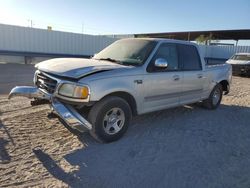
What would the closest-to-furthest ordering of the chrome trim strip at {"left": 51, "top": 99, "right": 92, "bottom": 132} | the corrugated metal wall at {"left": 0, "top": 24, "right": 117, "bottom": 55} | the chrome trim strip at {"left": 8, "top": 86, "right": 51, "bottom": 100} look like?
1. the chrome trim strip at {"left": 51, "top": 99, "right": 92, "bottom": 132}
2. the chrome trim strip at {"left": 8, "top": 86, "right": 51, "bottom": 100}
3. the corrugated metal wall at {"left": 0, "top": 24, "right": 117, "bottom": 55}

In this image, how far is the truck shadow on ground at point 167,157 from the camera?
367 cm

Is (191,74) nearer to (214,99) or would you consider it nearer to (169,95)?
(169,95)

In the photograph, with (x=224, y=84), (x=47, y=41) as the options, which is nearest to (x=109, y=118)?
(x=224, y=84)

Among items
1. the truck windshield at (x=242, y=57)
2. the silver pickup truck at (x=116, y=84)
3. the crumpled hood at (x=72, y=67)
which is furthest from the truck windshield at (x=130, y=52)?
the truck windshield at (x=242, y=57)

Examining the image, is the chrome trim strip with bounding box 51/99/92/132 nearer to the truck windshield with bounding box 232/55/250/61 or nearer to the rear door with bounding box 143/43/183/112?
the rear door with bounding box 143/43/183/112

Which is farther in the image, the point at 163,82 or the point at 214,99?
the point at 214,99

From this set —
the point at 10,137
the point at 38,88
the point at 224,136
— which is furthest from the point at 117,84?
the point at 224,136

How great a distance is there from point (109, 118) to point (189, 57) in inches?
114

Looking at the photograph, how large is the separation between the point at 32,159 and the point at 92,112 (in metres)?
1.18

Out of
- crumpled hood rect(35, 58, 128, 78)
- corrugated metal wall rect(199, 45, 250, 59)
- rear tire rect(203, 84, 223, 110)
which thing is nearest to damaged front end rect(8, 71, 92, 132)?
crumpled hood rect(35, 58, 128, 78)

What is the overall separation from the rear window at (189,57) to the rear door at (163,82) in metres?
0.21

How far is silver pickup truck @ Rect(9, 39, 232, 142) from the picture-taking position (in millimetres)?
4375

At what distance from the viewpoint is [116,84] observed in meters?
4.62

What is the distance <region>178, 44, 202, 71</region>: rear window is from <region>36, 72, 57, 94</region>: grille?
303 cm
